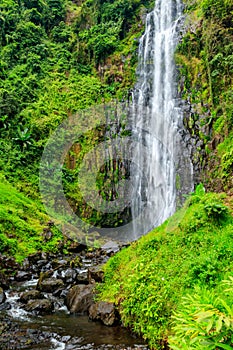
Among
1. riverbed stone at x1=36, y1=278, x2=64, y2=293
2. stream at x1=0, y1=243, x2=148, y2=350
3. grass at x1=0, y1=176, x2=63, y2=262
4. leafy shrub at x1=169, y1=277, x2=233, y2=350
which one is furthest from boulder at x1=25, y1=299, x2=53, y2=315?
leafy shrub at x1=169, y1=277, x2=233, y2=350

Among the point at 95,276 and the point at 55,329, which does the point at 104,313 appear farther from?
the point at 95,276

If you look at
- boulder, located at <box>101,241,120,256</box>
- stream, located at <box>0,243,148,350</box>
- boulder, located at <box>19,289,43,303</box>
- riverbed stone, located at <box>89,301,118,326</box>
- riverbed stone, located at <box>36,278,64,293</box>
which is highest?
boulder, located at <box>101,241,120,256</box>

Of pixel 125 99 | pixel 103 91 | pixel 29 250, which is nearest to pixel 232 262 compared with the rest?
pixel 29 250

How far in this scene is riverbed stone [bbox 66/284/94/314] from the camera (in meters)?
7.52

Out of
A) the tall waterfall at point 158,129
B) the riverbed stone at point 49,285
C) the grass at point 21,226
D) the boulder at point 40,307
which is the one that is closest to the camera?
the boulder at point 40,307

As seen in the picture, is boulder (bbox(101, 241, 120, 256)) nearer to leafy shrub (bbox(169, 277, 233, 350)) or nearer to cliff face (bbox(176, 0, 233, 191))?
cliff face (bbox(176, 0, 233, 191))

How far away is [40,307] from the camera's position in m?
7.76

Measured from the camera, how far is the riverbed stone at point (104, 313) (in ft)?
21.5

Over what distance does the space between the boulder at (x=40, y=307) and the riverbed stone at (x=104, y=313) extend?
120 centimetres

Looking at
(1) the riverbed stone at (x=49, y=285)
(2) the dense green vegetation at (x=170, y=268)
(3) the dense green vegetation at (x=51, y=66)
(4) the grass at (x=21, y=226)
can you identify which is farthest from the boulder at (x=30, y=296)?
(3) the dense green vegetation at (x=51, y=66)

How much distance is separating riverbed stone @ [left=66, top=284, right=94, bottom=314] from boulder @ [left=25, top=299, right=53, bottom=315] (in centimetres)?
45

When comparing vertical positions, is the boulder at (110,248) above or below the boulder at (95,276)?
above

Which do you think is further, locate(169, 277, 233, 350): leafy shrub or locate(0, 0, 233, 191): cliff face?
locate(0, 0, 233, 191): cliff face

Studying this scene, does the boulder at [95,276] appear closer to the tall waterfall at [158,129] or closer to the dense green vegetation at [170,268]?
the dense green vegetation at [170,268]
